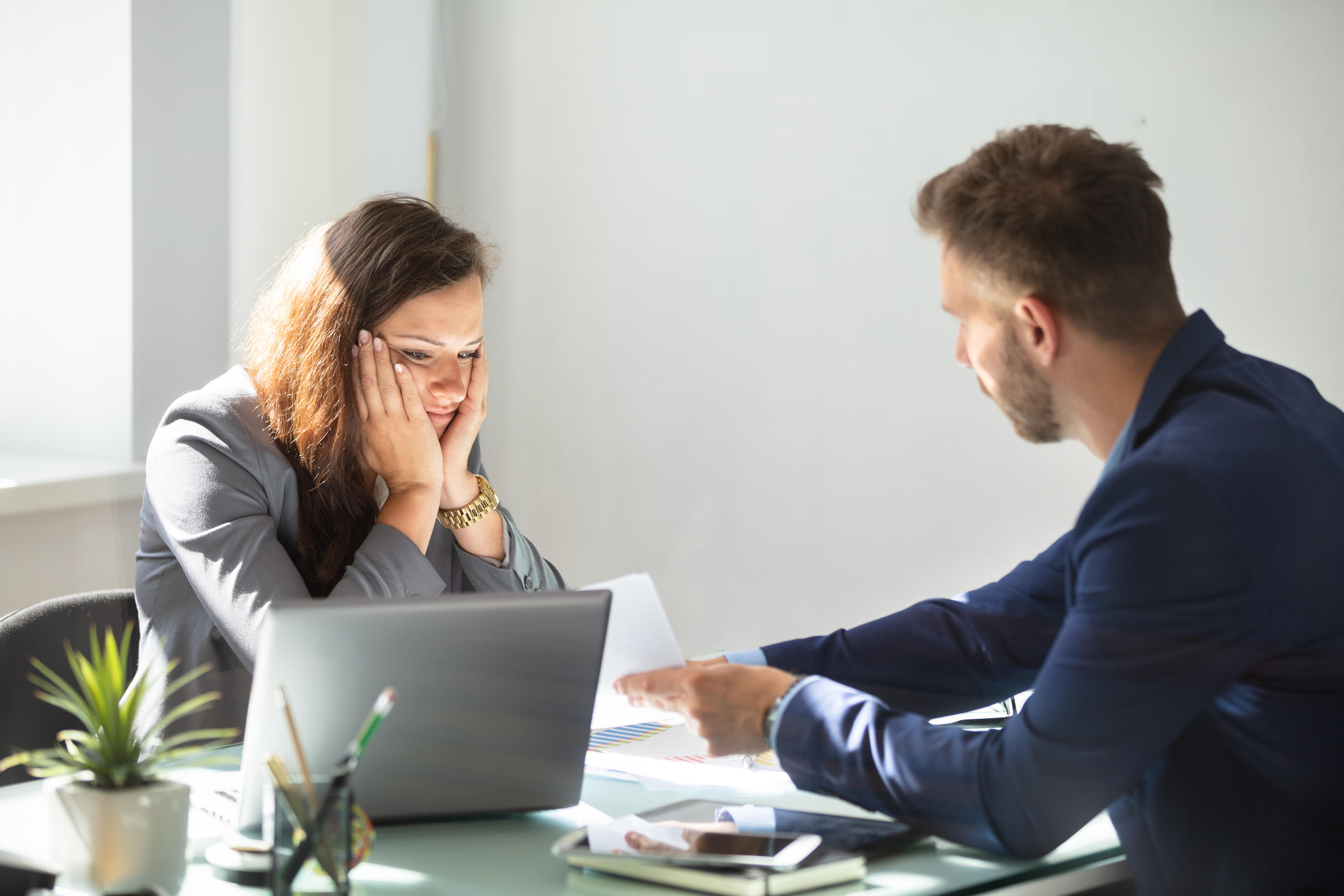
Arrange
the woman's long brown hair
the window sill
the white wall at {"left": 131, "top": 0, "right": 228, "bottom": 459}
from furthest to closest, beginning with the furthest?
the white wall at {"left": 131, "top": 0, "right": 228, "bottom": 459}, the window sill, the woman's long brown hair

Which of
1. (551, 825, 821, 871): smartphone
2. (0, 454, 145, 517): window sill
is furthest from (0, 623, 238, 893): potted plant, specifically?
(0, 454, 145, 517): window sill

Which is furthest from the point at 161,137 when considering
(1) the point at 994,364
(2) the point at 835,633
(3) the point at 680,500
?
(1) the point at 994,364

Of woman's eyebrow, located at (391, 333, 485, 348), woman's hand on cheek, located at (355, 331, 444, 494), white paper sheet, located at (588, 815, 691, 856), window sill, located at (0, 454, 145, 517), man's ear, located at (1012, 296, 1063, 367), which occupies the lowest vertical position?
window sill, located at (0, 454, 145, 517)

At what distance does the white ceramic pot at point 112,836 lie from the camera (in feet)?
2.87

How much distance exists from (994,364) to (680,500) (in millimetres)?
1950

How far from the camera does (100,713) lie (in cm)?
89

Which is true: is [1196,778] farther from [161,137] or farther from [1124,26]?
[161,137]

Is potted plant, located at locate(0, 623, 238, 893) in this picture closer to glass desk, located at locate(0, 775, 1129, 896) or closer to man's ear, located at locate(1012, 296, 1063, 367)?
glass desk, located at locate(0, 775, 1129, 896)

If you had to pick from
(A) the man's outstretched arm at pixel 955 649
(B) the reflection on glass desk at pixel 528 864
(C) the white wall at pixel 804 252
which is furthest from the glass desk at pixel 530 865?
(C) the white wall at pixel 804 252

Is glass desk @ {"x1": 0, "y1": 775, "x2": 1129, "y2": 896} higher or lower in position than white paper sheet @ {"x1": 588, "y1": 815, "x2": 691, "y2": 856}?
lower

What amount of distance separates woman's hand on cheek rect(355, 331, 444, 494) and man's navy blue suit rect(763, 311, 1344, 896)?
0.76 metres

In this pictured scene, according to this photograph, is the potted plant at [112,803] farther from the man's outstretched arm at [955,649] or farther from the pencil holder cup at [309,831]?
the man's outstretched arm at [955,649]

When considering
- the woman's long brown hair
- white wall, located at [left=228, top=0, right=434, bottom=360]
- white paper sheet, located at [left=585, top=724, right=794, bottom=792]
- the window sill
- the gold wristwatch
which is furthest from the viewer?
white wall, located at [left=228, top=0, right=434, bottom=360]

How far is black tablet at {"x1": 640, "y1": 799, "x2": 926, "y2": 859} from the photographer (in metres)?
1.02
